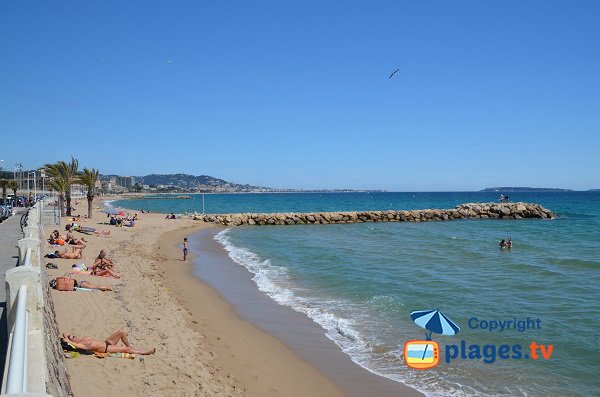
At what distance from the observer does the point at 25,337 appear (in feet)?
11.7

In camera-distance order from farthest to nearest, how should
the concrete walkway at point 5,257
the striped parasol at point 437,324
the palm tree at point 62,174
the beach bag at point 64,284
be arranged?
the palm tree at point 62,174, the beach bag at point 64,284, the striped parasol at point 437,324, the concrete walkway at point 5,257

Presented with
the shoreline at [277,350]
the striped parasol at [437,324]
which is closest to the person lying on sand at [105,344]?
the shoreline at [277,350]

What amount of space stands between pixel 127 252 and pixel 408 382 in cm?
1741

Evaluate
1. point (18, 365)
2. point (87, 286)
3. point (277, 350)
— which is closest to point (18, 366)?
point (18, 365)

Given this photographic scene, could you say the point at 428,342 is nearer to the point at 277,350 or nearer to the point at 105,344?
the point at 277,350

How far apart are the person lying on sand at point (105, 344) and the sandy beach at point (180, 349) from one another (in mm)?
188

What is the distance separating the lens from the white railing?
114 inches

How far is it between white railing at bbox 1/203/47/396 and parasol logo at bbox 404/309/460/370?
6.76 meters

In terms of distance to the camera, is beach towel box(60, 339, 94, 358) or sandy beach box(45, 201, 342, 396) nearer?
sandy beach box(45, 201, 342, 396)

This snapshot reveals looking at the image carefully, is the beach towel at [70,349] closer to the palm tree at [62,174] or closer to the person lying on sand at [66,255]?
the person lying on sand at [66,255]

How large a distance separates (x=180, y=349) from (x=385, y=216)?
45814 mm

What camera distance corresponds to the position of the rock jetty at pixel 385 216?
48750mm

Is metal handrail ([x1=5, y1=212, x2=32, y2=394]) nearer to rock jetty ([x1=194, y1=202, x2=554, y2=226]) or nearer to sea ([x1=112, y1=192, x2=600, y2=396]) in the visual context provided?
sea ([x1=112, y1=192, x2=600, y2=396])

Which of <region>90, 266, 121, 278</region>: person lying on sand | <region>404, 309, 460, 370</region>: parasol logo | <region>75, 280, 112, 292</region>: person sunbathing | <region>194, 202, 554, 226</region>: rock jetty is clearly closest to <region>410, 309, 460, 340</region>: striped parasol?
<region>404, 309, 460, 370</region>: parasol logo
